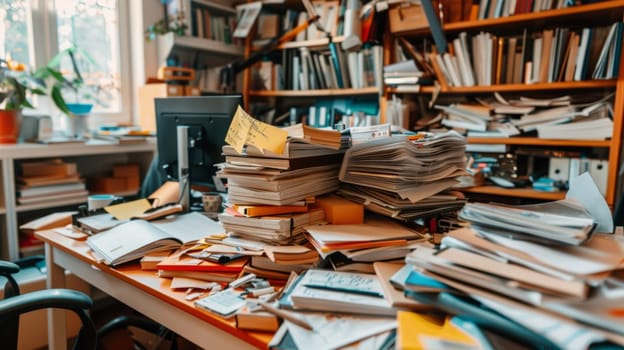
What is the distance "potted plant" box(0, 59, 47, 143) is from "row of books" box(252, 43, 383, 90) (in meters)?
1.53

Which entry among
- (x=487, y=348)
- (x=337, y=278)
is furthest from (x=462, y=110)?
(x=487, y=348)

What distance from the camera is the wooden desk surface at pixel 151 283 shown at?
2.64 ft

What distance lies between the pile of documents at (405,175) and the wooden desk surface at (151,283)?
46cm

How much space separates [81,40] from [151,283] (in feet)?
7.71

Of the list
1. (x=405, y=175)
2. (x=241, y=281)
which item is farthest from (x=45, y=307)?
(x=405, y=175)

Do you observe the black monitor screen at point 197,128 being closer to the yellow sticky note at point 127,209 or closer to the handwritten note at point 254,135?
the yellow sticky note at point 127,209

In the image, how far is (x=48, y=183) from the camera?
2.22 meters

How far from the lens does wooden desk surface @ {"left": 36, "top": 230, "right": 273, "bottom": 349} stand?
80cm

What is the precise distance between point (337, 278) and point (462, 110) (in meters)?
1.89

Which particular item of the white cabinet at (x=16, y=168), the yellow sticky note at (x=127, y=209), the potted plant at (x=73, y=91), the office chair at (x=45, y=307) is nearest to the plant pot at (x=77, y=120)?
the potted plant at (x=73, y=91)

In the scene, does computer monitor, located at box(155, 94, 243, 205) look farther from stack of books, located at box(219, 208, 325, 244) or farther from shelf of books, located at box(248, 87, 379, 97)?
shelf of books, located at box(248, 87, 379, 97)

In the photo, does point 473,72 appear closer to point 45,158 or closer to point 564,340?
point 564,340

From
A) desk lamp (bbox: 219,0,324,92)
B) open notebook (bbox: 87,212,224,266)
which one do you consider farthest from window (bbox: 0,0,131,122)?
open notebook (bbox: 87,212,224,266)

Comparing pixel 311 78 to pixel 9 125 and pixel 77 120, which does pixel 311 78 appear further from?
pixel 9 125
